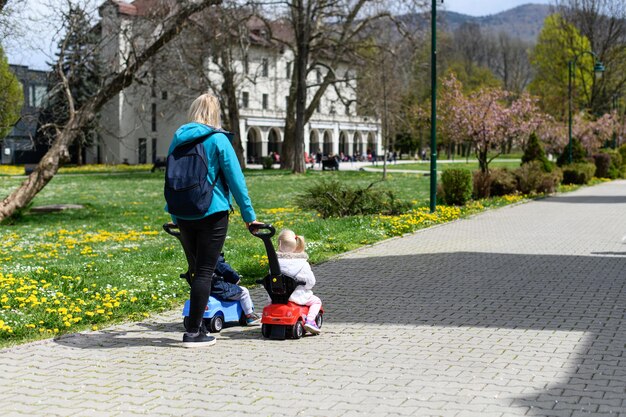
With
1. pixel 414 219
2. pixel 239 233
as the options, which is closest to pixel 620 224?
pixel 414 219

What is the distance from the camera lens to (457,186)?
23.0 m

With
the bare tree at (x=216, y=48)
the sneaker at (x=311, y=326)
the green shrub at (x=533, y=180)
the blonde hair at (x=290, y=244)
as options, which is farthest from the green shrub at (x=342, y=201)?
the bare tree at (x=216, y=48)

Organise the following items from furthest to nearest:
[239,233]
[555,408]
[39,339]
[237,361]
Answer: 1. [239,233]
2. [39,339]
3. [237,361]
4. [555,408]

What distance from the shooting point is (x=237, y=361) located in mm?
6223

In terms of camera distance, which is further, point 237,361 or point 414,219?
point 414,219

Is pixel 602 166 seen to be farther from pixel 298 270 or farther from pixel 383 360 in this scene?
pixel 383 360

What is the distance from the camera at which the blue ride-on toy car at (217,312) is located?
7.16m

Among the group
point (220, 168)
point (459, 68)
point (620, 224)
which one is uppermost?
point (459, 68)

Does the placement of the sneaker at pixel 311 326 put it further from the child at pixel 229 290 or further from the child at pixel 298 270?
the child at pixel 229 290

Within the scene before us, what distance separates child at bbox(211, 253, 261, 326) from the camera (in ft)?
24.1

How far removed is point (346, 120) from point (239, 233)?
78.4 meters

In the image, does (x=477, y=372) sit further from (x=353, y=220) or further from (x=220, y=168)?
(x=353, y=220)

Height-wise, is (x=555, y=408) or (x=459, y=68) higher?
(x=459, y=68)

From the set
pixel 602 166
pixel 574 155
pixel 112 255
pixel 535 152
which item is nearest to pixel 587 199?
pixel 535 152
